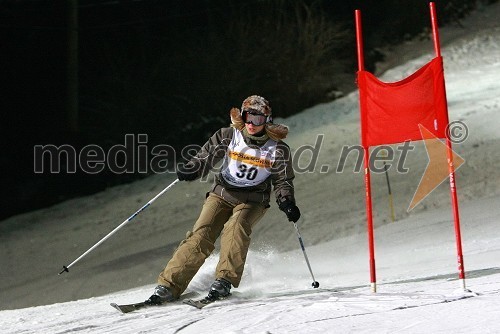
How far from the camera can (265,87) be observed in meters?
20.5

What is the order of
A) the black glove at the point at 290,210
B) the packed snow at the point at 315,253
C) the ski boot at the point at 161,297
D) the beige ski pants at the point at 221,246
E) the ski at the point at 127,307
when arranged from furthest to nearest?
the black glove at the point at 290,210 < the beige ski pants at the point at 221,246 < the ski boot at the point at 161,297 < the ski at the point at 127,307 < the packed snow at the point at 315,253

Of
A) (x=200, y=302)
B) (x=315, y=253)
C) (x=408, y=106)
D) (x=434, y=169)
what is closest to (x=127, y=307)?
(x=200, y=302)

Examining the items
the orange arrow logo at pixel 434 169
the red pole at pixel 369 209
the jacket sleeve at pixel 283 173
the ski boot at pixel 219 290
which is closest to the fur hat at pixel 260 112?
the jacket sleeve at pixel 283 173

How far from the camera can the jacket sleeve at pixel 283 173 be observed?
7.42 meters

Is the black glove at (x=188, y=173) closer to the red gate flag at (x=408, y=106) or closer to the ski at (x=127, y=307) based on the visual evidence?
the ski at (x=127, y=307)

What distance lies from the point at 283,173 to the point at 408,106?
3.86ft

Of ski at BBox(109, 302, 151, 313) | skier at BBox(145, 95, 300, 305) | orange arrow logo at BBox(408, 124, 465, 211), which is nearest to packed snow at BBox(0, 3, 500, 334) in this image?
ski at BBox(109, 302, 151, 313)

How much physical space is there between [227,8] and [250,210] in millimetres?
15689

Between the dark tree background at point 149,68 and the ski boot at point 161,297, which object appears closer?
the ski boot at point 161,297

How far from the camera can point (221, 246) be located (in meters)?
7.30

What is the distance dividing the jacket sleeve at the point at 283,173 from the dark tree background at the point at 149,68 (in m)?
11.5

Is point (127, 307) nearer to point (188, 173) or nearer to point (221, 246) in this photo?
point (221, 246)

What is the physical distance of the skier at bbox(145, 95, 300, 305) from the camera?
7164 mm

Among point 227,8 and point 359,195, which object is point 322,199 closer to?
point 359,195
